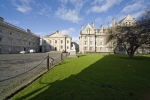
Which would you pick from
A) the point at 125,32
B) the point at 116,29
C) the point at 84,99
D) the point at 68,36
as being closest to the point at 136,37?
the point at 125,32

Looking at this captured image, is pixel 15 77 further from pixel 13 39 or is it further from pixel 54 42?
pixel 54 42

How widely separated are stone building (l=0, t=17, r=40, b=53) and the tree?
39738 millimetres

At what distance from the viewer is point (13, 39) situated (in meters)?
42.3

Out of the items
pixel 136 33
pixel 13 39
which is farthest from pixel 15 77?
pixel 13 39

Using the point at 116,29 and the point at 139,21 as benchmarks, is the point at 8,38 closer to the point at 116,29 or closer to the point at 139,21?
the point at 116,29

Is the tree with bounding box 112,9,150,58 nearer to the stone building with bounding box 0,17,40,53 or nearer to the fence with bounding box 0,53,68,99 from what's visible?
the fence with bounding box 0,53,68,99

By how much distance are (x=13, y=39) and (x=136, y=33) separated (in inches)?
1815

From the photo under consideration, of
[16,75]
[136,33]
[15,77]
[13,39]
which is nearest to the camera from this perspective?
[15,77]

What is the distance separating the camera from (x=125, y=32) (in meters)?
19.4

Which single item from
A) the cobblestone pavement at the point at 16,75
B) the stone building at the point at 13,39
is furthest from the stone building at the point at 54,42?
the cobblestone pavement at the point at 16,75

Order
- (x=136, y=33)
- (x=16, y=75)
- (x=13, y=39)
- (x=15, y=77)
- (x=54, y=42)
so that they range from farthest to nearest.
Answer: (x=54, y=42)
(x=13, y=39)
(x=136, y=33)
(x=16, y=75)
(x=15, y=77)

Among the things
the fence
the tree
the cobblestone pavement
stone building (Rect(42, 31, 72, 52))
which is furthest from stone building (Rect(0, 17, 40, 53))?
the tree

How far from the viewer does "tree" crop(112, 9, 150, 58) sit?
1642 cm

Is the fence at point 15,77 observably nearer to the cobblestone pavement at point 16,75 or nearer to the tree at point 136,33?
the cobblestone pavement at point 16,75
